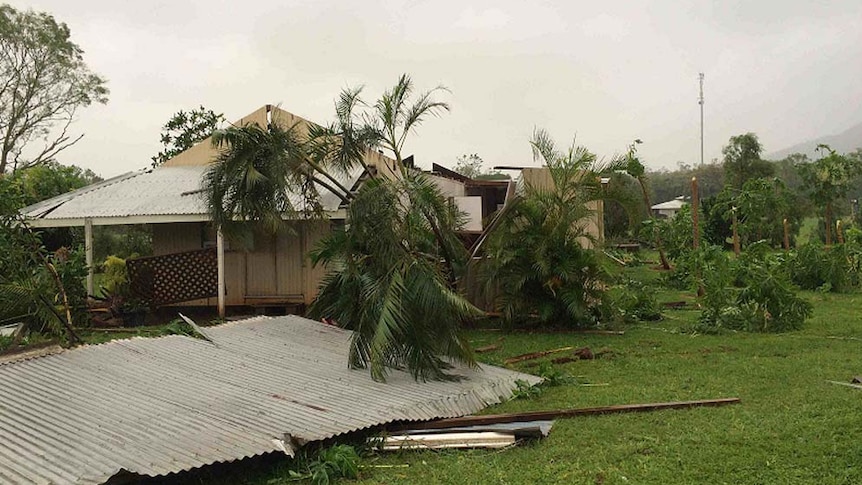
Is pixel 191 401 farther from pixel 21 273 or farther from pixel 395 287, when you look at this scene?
pixel 21 273

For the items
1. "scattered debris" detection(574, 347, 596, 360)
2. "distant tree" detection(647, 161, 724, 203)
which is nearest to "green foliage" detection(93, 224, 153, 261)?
"scattered debris" detection(574, 347, 596, 360)

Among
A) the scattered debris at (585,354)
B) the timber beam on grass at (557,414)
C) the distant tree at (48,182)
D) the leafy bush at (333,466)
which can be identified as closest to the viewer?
the leafy bush at (333,466)

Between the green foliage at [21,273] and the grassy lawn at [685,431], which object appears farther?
the green foliage at [21,273]

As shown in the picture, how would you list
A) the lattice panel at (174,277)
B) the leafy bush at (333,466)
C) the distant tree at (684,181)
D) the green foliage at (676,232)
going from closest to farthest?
1. the leafy bush at (333,466)
2. the lattice panel at (174,277)
3. the green foliage at (676,232)
4. the distant tree at (684,181)

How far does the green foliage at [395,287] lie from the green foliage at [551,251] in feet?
7.15

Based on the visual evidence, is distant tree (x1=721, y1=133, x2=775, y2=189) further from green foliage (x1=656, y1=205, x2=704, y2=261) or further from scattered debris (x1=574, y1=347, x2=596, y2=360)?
scattered debris (x1=574, y1=347, x2=596, y2=360)

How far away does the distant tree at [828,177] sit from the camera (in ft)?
74.2

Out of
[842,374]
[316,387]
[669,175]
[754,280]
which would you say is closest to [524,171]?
[754,280]

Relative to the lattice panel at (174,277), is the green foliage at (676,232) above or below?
above

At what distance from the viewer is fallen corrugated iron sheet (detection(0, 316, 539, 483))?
514cm

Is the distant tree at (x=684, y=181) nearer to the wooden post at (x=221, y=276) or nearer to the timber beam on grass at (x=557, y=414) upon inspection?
the wooden post at (x=221, y=276)

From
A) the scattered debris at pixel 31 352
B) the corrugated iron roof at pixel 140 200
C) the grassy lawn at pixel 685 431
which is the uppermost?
the corrugated iron roof at pixel 140 200

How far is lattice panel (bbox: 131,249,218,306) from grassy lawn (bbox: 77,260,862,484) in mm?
6962

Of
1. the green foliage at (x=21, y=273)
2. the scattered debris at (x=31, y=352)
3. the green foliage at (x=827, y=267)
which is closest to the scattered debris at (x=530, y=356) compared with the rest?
the scattered debris at (x=31, y=352)
